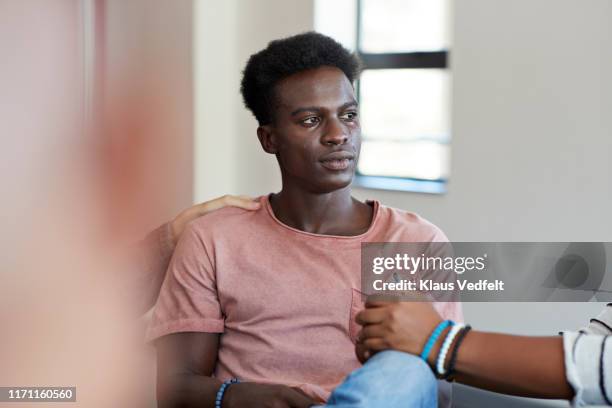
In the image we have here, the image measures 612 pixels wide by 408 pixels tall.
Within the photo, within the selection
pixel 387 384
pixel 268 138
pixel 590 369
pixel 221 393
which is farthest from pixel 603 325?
pixel 268 138

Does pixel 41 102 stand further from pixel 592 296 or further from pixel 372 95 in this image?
pixel 592 296

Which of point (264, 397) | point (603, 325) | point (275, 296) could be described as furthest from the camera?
point (275, 296)

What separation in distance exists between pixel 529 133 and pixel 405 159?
0.85 meters

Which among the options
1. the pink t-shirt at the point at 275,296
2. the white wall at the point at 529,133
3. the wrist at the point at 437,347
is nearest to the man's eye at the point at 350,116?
the pink t-shirt at the point at 275,296

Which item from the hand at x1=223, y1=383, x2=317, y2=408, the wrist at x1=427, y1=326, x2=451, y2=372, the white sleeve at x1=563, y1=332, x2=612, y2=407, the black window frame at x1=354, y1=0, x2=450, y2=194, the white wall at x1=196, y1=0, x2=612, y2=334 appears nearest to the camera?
the white sleeve at x1=563, y1=332, x2=612, y2=407

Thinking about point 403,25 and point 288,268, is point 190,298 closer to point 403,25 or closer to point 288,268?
point 288,268

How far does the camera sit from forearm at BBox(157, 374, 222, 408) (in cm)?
158

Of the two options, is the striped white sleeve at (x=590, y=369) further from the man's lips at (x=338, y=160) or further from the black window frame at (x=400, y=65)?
the black window frame at (x=400, y=65)

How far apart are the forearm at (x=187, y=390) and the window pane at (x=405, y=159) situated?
Result: 77.4 inches

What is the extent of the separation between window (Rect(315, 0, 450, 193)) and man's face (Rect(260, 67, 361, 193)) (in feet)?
5.33

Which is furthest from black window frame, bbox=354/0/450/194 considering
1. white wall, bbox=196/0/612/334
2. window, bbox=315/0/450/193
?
white wall, bbox=196/0/612/334

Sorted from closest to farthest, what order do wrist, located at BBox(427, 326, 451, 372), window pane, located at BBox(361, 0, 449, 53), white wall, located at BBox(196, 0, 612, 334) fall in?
1. wrist, located at BBox(427, 326, 451, 372)
2. white wall, located at BBox(196, 0, 612, 334)
3. window pane, located at BBox(361, 0, 449, 53)

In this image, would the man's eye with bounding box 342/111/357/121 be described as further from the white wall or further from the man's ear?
the white wall

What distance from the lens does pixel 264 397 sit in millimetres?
1507
